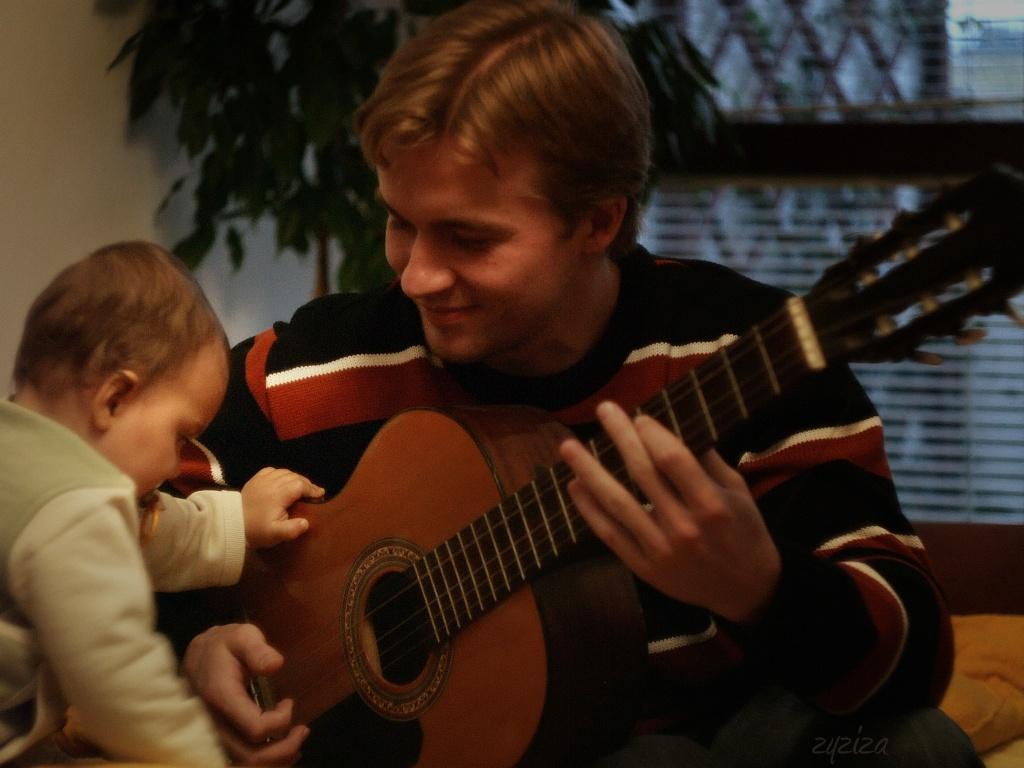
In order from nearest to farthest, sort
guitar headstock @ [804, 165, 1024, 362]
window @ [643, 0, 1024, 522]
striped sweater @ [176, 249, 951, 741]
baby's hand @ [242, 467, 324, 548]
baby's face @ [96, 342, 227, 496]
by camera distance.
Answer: guitar headstock @ [804, 165, 1024, 362] < striped sweater @ [176, 249, 951, 741] < baby's face @ [96, 342, 227, 496] < baby's hand @ [242, 467, 324, 548] < window @ [643, 0, 1024, 522]

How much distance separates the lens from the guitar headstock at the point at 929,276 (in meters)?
0.73

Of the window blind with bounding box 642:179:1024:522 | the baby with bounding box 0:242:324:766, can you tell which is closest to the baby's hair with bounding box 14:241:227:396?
the baby with bounding box 0:242:324:766

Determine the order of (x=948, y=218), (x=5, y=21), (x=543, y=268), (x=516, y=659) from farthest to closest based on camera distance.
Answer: (x=5, y=21), (x=543, y=268), (x=516, y=659), (x=948, y=218)

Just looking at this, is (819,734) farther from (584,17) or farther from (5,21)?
(5,21)

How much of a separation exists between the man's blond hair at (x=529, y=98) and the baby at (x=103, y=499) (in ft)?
0.90

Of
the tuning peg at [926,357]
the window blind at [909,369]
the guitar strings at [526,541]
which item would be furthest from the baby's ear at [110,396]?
the window blind at [909,369]

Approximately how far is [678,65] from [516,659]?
1.32m

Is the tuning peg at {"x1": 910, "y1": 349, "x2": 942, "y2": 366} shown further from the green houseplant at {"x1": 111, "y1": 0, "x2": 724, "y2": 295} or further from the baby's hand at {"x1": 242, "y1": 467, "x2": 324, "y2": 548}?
the green houseplant at {"x1": 111, "y1": 0, "x2": 724, "y2": 295}

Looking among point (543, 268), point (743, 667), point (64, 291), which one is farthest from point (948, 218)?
point (64, 291)

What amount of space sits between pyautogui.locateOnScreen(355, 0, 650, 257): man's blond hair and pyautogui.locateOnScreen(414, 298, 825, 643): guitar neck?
0.30m

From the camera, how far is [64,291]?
107 centimetres

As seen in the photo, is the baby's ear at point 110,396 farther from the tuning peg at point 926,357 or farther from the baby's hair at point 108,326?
the tuning peg at point 926,357

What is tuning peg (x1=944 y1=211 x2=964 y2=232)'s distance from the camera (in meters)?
0.75

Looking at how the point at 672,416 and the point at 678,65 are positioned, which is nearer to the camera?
the point at 672,416
